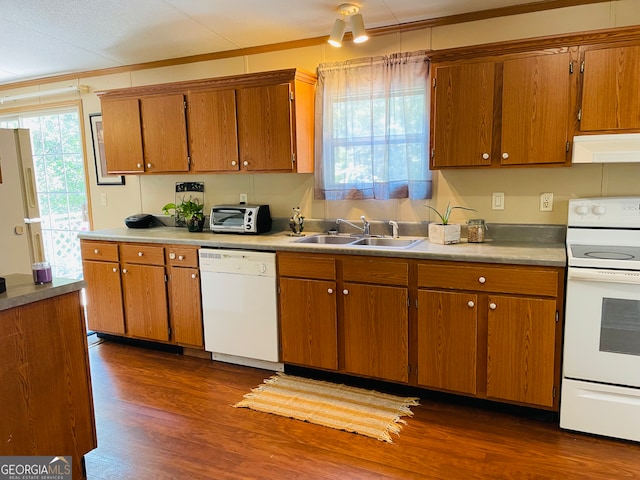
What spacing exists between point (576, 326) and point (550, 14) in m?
1.81

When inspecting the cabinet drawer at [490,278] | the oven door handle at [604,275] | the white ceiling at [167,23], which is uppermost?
the white ceiling at [167,23]

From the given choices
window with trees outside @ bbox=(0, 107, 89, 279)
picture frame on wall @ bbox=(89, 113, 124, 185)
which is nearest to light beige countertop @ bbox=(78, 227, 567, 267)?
picture frame on wall @ bbox=(89, 113, 124, 185)

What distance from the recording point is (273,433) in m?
2.42

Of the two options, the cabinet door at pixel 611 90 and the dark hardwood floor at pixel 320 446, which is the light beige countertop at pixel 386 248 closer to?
the cabinet door at pixel 611 90

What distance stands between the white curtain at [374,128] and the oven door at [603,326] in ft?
3.85

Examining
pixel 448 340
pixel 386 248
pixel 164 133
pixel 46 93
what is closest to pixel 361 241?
pixel 386 248

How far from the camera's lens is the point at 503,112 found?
101 inches

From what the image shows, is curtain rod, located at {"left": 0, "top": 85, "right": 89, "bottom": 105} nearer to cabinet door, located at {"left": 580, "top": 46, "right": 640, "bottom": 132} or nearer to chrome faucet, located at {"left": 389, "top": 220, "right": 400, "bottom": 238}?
chrome faucet, located at {"left": 389, "top": 220, "right": 400, "bottom": 238}

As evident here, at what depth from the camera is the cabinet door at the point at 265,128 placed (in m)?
3.11

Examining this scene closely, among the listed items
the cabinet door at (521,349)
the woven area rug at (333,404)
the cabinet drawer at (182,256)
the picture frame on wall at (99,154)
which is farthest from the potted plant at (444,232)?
the picture frame on wall at (99,154)

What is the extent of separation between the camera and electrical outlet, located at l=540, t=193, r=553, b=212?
2.77 metres

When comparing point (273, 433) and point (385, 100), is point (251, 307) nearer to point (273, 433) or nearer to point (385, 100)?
point (273, 433)

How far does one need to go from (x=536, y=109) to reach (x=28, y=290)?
2.65 metres

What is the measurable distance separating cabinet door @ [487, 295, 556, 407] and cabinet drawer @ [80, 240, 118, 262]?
2797 millimetres
